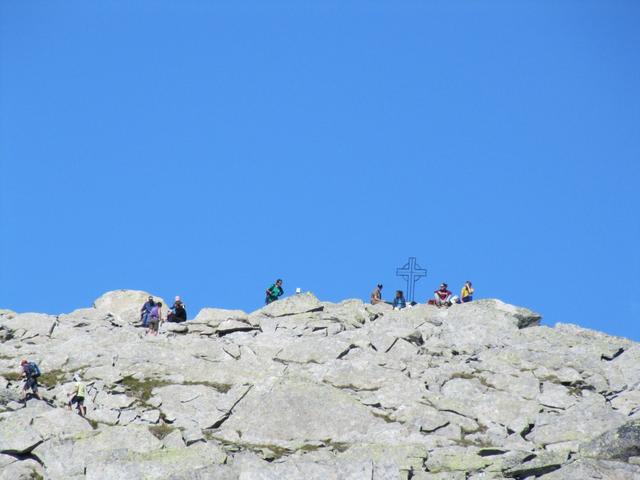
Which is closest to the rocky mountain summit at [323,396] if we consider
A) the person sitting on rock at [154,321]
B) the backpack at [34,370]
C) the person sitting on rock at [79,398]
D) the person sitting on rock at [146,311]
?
the person sitting on rock at [79,398]

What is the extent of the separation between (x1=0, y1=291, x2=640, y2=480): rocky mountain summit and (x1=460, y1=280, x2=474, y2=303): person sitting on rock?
302 centimetres

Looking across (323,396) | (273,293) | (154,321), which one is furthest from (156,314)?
Result: (323,396)

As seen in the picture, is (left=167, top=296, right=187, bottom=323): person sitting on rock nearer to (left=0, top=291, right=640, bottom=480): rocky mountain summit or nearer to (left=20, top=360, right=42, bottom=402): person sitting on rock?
(left=0, top=291, right=640, bottom=480): rocky mountain summit

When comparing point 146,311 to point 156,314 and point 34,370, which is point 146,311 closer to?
point 156,314

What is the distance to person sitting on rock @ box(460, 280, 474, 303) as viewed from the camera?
6338 cm

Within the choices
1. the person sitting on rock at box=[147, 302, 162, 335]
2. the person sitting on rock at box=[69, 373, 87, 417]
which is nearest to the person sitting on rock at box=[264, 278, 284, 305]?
the person sitting on rock at box=[147, 302, 162, 335]

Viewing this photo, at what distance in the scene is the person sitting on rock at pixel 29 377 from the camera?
47.8 m

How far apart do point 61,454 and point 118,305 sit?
76.0ft

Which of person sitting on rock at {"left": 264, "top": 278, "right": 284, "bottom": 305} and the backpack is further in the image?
person sitting on rock at {"left": 264, "top": 278, "right": 284, "bottom": 305}

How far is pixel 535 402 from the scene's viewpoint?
48.8m

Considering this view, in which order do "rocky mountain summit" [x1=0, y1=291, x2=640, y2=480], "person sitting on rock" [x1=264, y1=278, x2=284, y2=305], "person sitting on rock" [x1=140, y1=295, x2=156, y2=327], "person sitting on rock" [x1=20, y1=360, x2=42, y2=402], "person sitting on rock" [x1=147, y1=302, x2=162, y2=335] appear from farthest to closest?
"person sitting on rock" [x1=264, y1=278, x2=284, y2=305] < "person sitting on rock" [x1=140, y1=295, x2=156, y2=327] < "person sitting on rock" [x1=147, y1=302, x2=162, y2=335] < "person sitting on rock" [x1=20, y1=360, x2=42, y2=402] < "rocky mountain summit" [x1=0, y1=291, x2=640, y2=480]

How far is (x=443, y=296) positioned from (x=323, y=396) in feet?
57.6

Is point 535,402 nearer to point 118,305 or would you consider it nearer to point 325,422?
point 325,422

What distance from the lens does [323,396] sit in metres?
47.2
